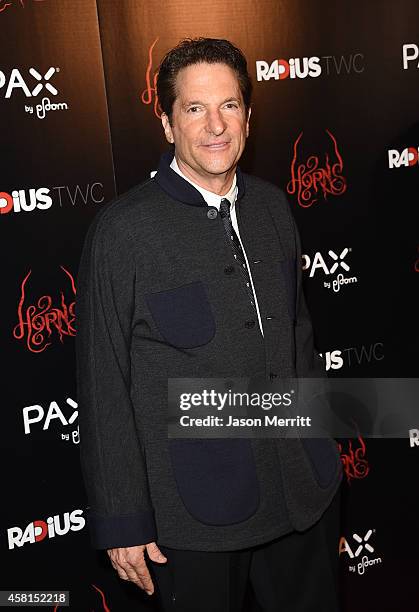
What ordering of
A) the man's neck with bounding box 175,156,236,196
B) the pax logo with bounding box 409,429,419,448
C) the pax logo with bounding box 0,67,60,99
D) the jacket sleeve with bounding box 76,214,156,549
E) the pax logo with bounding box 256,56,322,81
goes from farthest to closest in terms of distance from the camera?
1. the pax logo with bounding box 409,429,419,448
2. the pax logo with bounding box 256,56,322,81
3. the pax logo with bounding box 0,67,60,99
4. the man's neck with bounding box 175,156,236,196
5. the jacket sleeve with bounding box 76,214,156,549

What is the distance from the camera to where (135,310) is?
5.66 ft

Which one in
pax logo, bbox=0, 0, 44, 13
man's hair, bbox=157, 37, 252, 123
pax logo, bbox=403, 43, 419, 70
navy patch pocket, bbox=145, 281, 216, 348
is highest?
pax logo, bbox=0, 0, 44, 13

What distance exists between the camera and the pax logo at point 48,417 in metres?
2.26

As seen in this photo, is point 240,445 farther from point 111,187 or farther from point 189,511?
point 111,187

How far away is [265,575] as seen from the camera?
6.21ft

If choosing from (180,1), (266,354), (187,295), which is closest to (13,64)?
(180,1)

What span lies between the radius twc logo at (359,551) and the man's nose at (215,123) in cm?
158

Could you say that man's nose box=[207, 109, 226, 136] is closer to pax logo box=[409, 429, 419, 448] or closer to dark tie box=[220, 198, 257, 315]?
dark tie box=[220, 198, 257, 315]

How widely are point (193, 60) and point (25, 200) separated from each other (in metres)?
0.63

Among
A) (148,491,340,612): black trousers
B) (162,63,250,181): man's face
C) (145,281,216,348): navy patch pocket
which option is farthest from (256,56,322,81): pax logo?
(148,491,340,612): black trousers

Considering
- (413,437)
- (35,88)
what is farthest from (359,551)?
(35,88)

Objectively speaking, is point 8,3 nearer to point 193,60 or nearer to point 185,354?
point 193,60

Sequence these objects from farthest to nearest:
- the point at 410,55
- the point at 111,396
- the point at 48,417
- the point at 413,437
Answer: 1. the point at 413,437
2. the point at 410,55
3. the point at 48,417
4. the point at 111,396

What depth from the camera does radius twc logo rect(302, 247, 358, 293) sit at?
258 centimetres
